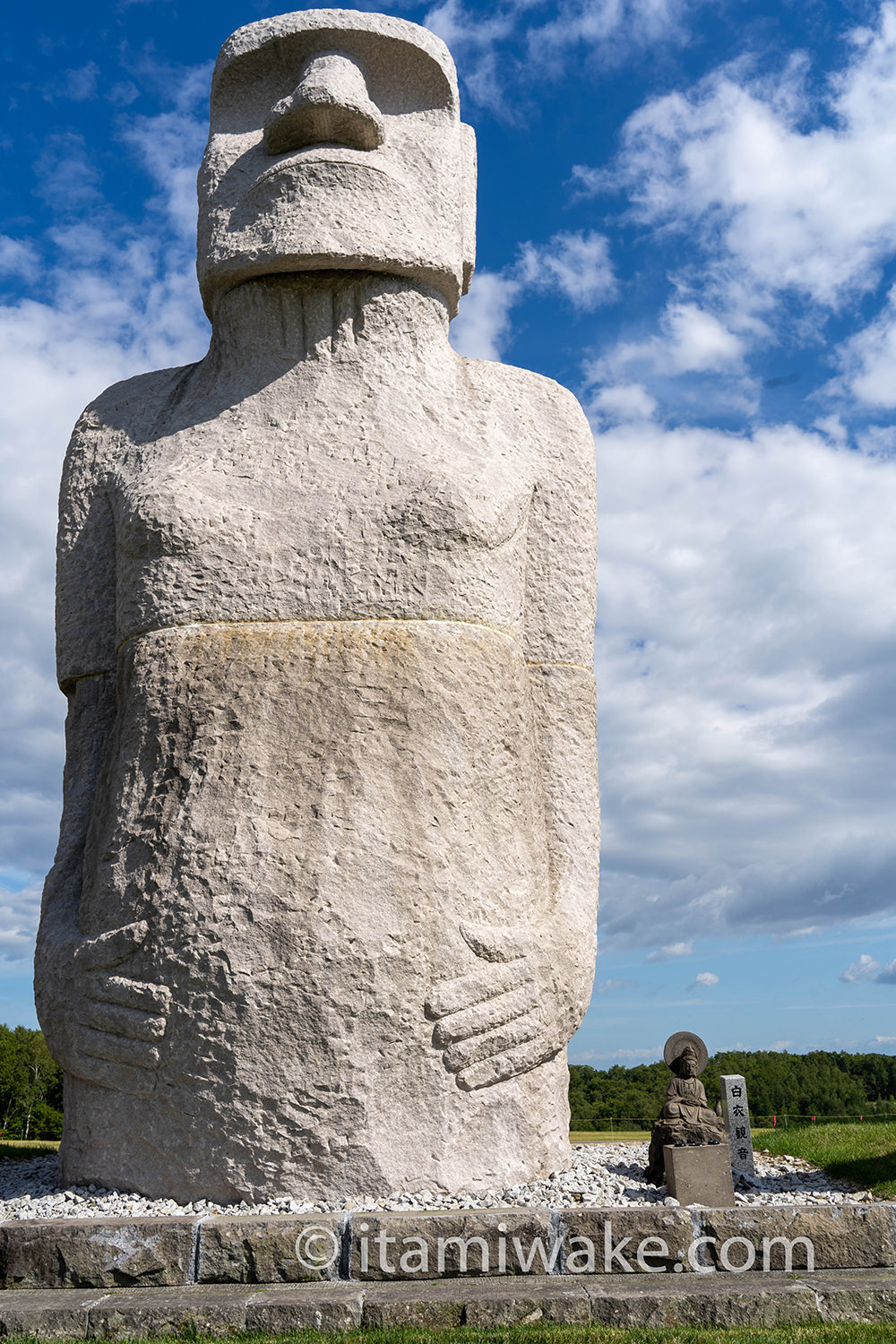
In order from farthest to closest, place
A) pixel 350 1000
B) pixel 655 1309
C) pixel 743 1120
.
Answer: pixel 743 1120 → pixel 350 1000 → pixel 655 1309

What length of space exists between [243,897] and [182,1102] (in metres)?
0.92

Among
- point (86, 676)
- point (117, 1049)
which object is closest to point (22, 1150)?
point (117, 1049)

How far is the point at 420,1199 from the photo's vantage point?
4730mm

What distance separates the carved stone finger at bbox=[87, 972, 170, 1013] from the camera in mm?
4945

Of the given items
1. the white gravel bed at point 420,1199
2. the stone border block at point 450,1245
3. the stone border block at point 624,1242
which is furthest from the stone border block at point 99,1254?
the stone border block at point 624,1242

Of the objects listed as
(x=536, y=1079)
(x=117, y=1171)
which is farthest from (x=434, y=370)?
(x=117, y=1171)

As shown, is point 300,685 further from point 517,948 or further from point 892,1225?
point 892,1225

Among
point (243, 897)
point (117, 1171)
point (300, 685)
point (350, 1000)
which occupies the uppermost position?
point (300, 685)

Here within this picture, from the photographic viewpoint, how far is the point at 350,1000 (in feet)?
15.8

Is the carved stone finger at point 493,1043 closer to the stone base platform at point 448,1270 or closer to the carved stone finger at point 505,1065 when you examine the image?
the carved stone finger at point 505,1065

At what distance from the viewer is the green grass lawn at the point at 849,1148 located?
6.80m

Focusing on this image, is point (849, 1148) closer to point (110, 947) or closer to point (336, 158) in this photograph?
point (110, 947)

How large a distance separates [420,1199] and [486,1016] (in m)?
0.79

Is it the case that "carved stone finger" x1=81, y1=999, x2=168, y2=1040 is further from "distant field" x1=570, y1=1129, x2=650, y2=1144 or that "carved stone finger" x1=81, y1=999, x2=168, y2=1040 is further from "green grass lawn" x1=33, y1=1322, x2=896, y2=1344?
"distant field" x1=570, y1=1129, x2=650, y2=1144
